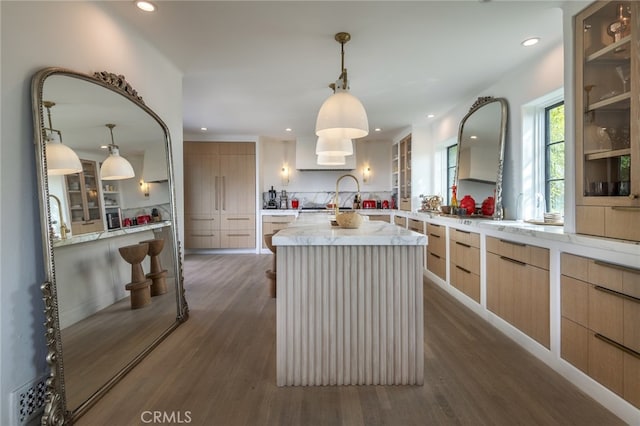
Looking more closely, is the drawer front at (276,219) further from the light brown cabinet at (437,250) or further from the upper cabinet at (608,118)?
the upper cabinet at (608,118)

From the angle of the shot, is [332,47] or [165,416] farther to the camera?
[332,47]

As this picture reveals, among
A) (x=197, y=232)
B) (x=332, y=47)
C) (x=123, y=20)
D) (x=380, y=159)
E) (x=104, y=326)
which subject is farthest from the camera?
Result: (x=380, y=159)

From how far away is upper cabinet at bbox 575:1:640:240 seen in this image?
1694mm

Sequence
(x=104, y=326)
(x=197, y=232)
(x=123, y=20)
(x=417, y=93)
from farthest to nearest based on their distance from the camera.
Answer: (x=197, y=232) < (x=417, y=93) < (x=123, y=20) < (x=104, y=326)

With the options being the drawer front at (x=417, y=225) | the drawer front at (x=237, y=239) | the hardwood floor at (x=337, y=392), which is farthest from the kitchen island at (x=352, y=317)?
the drawer front at (x=237, y=239)

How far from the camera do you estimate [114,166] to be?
2.19m

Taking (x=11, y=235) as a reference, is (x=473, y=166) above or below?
above

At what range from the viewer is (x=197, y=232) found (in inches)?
259

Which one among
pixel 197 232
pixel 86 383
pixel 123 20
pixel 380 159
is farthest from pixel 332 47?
pixel 197 232

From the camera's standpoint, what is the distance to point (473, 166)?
3.93 m

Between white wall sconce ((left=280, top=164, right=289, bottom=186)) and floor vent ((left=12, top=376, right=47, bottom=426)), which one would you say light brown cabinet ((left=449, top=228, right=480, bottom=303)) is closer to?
floor vent ((left=12, top=376, right=47, bottom=426))

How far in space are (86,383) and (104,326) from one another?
37 cm

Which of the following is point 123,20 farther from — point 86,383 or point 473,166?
point 473,166

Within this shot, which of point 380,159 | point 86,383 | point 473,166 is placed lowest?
point 86,383
